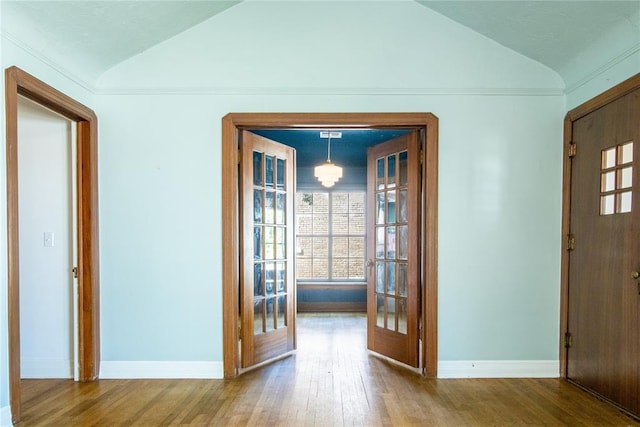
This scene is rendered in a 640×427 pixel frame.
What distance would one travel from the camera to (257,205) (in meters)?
3.79

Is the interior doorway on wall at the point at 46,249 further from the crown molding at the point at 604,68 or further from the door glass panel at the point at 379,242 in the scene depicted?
the crown molding at the point at 604,68

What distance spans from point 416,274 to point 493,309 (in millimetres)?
694

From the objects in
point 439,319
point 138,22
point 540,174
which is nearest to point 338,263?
point 439,319

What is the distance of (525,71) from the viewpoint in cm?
339

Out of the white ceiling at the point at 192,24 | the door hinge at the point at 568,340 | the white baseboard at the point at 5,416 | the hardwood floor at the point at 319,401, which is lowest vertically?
the hardwood floor at the point at 319,401

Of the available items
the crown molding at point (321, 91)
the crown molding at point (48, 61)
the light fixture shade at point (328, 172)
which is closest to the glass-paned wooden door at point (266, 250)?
the crown molding at point (321, 91)

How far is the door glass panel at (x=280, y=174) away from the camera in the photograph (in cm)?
405

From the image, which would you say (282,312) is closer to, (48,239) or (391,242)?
(391,242)

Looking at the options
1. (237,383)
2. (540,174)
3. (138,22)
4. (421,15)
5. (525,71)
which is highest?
(421,15)

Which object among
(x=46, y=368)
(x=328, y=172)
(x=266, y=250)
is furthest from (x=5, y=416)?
(x=328, y=172)

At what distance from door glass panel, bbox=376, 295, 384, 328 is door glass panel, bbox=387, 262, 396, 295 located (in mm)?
166

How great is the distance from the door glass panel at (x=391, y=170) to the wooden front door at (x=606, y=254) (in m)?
1.51

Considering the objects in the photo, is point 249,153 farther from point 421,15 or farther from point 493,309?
point 493,309

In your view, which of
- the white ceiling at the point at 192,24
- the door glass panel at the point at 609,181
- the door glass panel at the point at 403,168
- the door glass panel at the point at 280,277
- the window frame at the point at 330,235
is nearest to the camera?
the white ceiling at the point at 192,24
